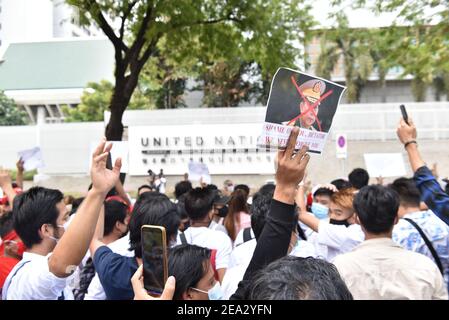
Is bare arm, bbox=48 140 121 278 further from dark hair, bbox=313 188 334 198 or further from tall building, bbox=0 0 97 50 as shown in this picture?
tall building, bbox=0 0 97 50

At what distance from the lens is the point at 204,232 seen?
13.0ft

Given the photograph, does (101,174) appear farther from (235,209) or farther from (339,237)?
(235,209)

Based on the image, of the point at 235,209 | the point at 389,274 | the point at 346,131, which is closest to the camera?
the point at 389,274

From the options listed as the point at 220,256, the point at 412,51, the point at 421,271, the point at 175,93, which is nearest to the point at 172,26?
the point at 412,51

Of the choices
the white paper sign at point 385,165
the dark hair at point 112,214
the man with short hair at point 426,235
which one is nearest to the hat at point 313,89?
the man with short hair at point 426,235

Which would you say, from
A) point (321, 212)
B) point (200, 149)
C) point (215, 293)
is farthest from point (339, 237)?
point (200, 149)

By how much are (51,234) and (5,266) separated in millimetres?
508

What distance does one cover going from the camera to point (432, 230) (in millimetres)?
3082

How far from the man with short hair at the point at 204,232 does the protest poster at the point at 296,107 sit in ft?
5.04

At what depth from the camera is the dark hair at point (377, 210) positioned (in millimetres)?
2684

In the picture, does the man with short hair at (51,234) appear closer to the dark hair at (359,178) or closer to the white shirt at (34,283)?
the white shirt at (34,283)

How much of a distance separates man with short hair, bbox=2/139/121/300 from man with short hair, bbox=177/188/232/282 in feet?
3.99
